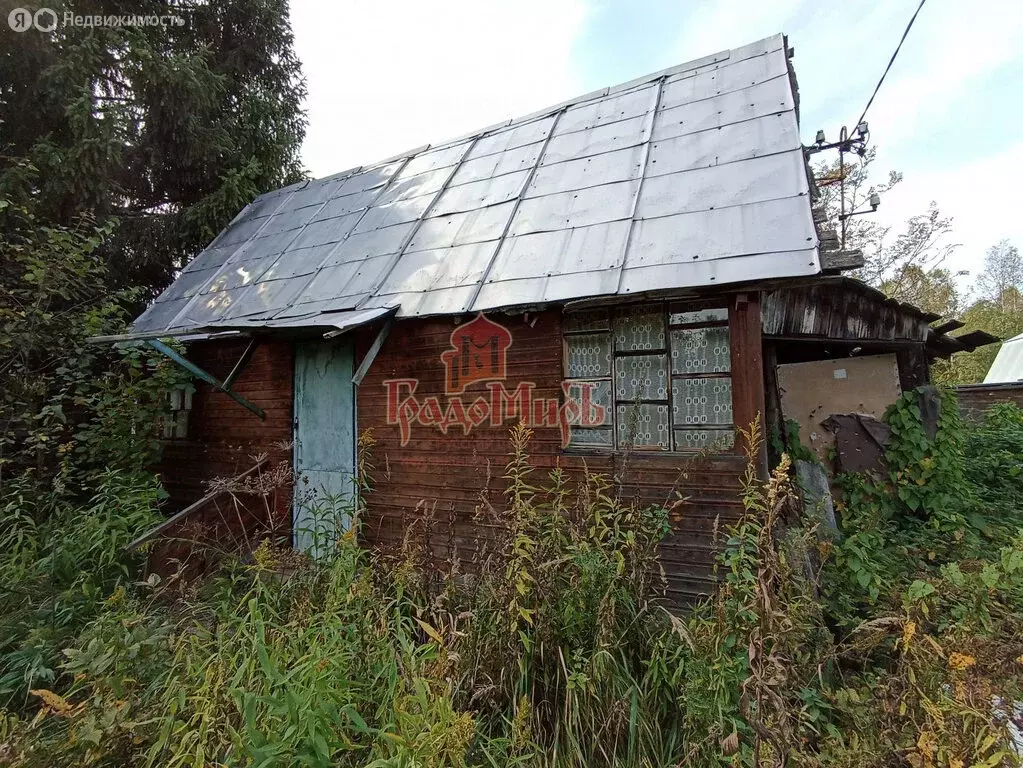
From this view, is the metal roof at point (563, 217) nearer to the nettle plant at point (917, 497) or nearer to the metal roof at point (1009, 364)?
the nettle plant at point (917, 497)

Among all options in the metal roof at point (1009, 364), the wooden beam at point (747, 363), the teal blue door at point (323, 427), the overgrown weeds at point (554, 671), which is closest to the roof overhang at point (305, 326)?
the teal blue door at point (323, 427)

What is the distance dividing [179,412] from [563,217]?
621cm

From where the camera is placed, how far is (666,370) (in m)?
4.12

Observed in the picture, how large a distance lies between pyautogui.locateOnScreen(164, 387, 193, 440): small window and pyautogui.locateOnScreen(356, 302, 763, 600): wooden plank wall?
3424 mm

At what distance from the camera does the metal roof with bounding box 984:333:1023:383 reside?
57.3ft

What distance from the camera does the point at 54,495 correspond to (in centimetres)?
543

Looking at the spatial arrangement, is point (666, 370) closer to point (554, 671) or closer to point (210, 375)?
point (554, 671)

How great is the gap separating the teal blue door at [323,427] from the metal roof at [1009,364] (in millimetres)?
22019

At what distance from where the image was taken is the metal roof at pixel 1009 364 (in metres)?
17.5

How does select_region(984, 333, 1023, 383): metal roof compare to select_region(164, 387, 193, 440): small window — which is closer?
select_region(164, 387, 193, 440): small window

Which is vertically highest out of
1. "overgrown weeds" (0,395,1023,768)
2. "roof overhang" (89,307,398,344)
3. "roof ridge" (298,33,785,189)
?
"roof ridge" (298,33,785,189)

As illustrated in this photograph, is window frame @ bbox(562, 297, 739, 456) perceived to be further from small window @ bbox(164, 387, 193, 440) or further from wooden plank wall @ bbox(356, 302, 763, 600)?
small window @ bbox(164, 387, 193, 440)

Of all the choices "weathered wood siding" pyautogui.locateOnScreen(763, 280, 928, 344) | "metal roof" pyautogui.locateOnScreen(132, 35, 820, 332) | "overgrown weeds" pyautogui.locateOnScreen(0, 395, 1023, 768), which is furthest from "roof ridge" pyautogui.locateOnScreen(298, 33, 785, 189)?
"overgrown weeds" pyautogui.locateOnScreen(0, 395, 1023, 768)

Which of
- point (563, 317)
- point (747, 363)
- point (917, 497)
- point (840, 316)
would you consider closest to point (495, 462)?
point (563, 317)
